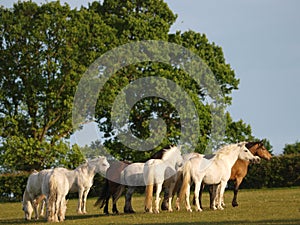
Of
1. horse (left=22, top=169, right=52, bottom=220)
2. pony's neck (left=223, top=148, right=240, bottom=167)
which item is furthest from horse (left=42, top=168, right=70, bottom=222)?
pony's neck (left=223, top=148, right=240, bottom=167)

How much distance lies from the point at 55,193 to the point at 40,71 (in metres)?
21.0

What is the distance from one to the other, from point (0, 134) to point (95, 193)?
22.0 feet

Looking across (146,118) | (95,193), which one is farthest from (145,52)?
(95,193)

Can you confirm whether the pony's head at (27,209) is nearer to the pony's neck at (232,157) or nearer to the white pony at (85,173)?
the white pony at (85,173)

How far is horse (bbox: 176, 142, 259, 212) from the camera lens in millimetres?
19516

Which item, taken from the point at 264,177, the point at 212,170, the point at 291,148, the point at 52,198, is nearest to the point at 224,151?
the point at 212,170

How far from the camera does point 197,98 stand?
40.2 metres

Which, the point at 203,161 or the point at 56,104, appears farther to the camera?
the point at 56,104

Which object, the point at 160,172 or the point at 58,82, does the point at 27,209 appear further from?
the point at 58,82

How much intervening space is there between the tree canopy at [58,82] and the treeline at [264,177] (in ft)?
5.03

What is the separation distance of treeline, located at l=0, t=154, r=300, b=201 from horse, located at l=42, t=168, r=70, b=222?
18.0 metres

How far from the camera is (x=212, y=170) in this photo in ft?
66.8

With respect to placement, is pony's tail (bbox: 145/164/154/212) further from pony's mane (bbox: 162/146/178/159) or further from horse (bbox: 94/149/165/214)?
horse (bbox: 94/149/165/214)

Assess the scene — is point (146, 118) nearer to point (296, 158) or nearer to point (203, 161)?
point (296, 158)
